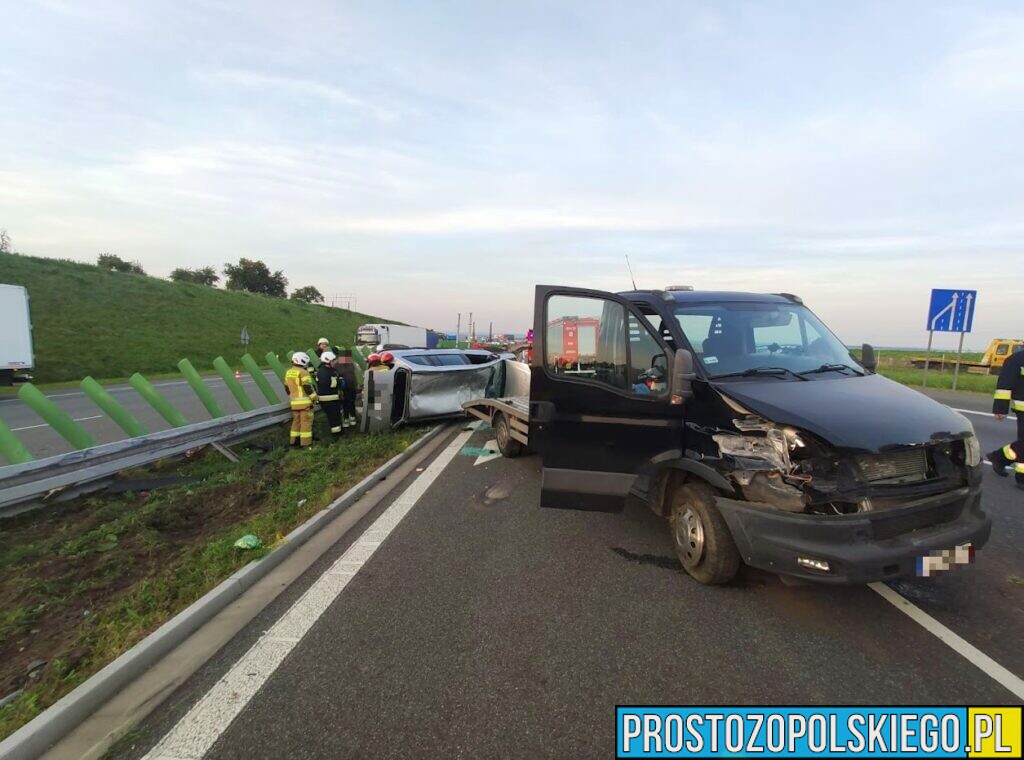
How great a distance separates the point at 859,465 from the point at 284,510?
4.76 metres

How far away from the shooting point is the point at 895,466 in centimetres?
312

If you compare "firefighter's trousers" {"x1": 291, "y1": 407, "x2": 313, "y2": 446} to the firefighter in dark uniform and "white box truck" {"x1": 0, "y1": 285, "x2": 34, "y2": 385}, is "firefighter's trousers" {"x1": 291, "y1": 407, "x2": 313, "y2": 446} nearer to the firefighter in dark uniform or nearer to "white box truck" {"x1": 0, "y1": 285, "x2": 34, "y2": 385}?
the firefighter in dark uniform

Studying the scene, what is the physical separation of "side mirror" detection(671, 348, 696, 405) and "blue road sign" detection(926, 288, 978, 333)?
17.9 meters

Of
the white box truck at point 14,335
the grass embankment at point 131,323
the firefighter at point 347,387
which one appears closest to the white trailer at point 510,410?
the firefighter at point 347,387

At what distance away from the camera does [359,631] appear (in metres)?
3.05

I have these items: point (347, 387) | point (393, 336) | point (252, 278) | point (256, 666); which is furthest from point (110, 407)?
point (252, 278)

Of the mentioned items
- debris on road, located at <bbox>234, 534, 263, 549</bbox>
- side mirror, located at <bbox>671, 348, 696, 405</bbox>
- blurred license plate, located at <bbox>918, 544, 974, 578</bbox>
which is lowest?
debris on road, located at <bbox>234, 534, 263, 549</bbox>

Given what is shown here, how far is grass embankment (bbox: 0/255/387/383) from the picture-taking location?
81.8 feet

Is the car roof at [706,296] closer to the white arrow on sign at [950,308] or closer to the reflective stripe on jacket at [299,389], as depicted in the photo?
the reflective stripe on jacket at [299,389]

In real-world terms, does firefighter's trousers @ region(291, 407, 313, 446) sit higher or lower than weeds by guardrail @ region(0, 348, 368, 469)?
lower

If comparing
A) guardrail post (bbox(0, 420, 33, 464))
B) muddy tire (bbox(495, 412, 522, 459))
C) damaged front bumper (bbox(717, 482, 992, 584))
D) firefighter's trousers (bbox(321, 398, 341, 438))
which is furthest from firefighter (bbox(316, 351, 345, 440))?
damaged front bumper (bbox(717, 482, 992, 584))

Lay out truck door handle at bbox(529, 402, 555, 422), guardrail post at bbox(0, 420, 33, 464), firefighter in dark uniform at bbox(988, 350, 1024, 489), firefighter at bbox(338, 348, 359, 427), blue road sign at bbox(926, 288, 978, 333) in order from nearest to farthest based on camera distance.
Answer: truck door handle at bbox(529, 402, 555, 422), guardrail post at bbox(0, 420, 33, 464), firefighter in dark uniform at bbox(988, 350, 1024, 489), firefighter at bbox(338, 348, 359, 427), blue road sign at bbox(926, 288, 978, 333)

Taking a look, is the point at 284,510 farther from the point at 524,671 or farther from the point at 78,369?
the point at 78,369

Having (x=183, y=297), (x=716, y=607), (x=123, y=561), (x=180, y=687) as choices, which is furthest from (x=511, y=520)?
(x=183, y=297)
